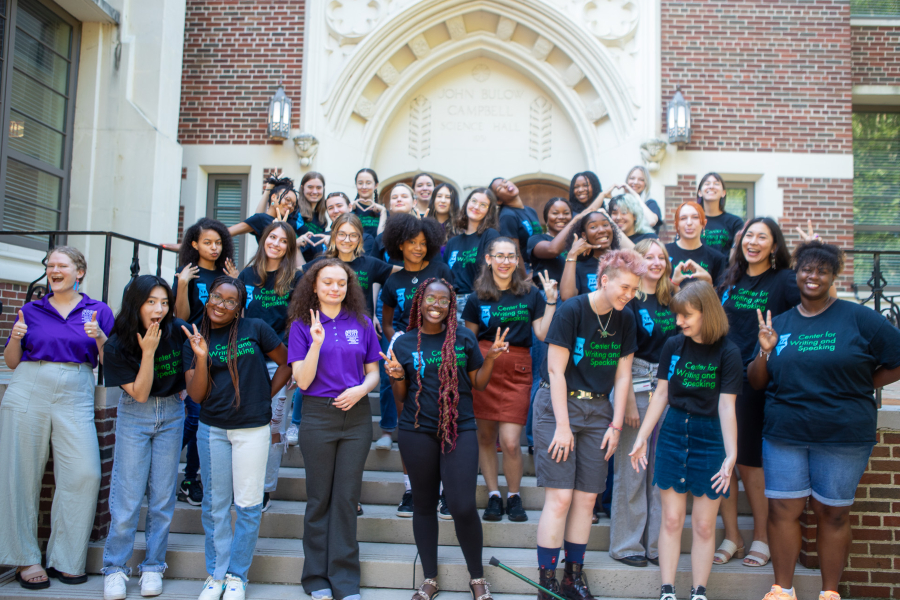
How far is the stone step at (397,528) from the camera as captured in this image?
4113 mm

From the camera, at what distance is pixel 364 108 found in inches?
331

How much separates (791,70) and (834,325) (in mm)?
5824

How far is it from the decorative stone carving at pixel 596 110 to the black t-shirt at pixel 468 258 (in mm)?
4149

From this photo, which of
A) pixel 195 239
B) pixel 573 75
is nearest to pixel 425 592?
pixel 195 239

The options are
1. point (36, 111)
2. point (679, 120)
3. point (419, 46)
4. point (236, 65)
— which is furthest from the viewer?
point (419, 46)

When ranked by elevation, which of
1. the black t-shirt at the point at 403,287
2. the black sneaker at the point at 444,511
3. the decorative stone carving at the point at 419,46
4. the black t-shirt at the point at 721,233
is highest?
the decorative stone carving at the point at 419,46

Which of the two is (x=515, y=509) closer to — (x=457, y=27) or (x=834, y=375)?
(x=834, y=375)

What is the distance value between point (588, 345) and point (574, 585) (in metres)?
1.31

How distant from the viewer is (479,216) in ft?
16.6

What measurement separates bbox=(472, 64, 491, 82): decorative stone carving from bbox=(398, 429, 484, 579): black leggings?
257 inches

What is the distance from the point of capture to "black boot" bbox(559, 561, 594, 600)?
11.5 ft

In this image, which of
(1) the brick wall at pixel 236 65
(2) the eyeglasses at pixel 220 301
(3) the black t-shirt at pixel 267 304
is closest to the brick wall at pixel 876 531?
(3) the black t-shirt at pixel 267 304

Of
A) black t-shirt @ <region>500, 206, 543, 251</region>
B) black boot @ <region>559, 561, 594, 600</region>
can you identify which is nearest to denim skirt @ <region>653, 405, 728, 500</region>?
black boot @ <region>559, 561, 594, 600</region>

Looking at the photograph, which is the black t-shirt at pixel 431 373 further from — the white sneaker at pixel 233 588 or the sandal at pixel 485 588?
the white sneaker at pixel 233 588
